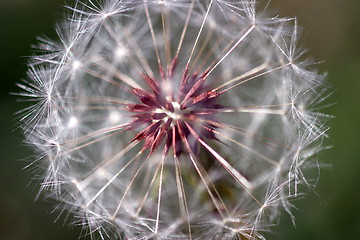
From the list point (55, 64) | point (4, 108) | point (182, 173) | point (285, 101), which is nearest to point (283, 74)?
point (285, 101)

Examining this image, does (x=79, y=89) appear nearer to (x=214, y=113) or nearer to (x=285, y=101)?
(x=214, y=113)

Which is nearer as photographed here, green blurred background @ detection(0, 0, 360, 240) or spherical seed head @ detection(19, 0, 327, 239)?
spherical seed head @ detection(19, 0, 327, 239)

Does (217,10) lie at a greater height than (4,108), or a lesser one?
lesser

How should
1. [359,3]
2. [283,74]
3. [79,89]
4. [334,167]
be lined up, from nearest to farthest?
[283,74] → [79,89] → [334,167] → [359,3]

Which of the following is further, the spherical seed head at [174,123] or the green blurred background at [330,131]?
the green blurred background at [330,131]
